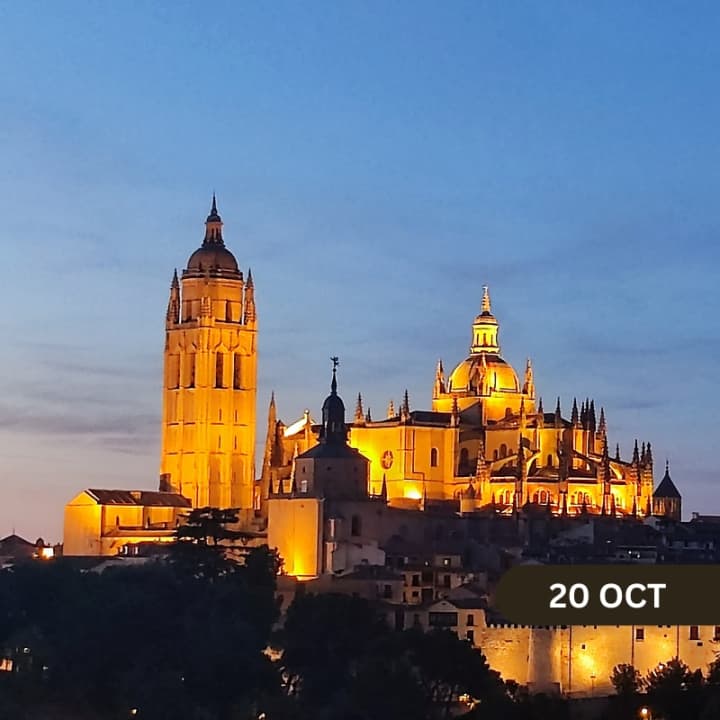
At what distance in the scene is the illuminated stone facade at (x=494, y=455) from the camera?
105 metres

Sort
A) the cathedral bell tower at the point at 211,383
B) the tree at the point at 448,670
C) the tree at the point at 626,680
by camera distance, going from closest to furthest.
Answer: the tree at the point at 448,670, the tree at the point at 626,680, the cathedral bell tower at the point at 211,383

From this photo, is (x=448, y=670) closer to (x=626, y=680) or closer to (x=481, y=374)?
(x=626, y=680)

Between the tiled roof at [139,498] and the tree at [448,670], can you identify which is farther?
the tiled roof at [139,498]

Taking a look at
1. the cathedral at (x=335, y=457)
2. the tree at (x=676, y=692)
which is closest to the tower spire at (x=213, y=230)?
the cathedral at (x=335, y=457)

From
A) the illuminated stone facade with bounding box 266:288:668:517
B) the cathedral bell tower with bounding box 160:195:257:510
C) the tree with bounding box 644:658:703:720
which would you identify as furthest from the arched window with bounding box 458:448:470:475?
the tree with bounding box 644:658:703:720

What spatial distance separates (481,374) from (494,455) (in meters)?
4.82

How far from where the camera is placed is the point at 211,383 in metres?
115

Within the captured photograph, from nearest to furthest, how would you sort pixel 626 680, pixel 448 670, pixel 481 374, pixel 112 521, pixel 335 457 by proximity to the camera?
pixel 448 670
pixel 626 680
pixel 335 457
pixel 112 521
pixel 481 374

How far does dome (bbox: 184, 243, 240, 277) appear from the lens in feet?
382

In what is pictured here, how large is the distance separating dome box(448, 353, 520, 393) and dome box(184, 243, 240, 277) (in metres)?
10.0

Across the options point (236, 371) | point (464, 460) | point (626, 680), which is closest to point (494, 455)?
point (464, 460)

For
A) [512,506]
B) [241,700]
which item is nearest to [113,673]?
[241,700]

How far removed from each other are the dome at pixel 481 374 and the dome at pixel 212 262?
10041mm

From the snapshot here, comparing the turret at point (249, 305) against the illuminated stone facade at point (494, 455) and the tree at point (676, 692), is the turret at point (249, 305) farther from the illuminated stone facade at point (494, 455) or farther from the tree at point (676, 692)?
the tree at point (676, 692)
